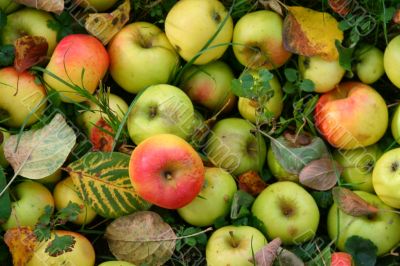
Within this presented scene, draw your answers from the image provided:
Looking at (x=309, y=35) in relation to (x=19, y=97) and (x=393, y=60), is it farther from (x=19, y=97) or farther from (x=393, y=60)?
(x=19, y=97)

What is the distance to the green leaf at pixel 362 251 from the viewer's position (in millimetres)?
1634

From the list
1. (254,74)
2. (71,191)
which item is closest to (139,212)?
(71,191)

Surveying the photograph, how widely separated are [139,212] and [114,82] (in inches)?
15.5

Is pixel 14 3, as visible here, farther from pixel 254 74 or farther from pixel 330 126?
pixel 330 126

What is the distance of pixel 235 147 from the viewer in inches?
69.0

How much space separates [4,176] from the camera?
162cm

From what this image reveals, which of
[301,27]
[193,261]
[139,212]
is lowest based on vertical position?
[193,261]

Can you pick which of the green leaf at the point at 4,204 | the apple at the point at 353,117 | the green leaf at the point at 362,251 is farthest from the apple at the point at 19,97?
the green leaf at the point at 362,251

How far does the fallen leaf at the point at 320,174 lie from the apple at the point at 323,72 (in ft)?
0.61

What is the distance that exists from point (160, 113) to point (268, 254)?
0.42 metres

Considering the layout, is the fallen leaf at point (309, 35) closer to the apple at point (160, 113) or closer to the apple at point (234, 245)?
the apple at point (160, 113)

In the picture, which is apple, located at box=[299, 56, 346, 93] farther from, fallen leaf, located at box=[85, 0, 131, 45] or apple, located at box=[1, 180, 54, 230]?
apple, located at box=[1, 180, 54, 230]

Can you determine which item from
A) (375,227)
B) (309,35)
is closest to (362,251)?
(375,227)

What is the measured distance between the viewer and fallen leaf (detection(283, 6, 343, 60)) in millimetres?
1730
